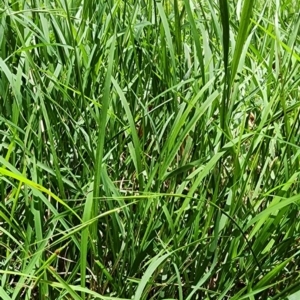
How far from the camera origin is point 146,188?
776mm

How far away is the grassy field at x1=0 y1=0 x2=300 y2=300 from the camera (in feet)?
2.48

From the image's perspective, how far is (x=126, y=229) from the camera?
88cm

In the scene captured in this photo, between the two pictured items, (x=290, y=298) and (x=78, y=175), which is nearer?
(x=290, y=298)

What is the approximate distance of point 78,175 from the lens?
981 mm

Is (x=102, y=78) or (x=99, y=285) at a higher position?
(x=102, y=78)

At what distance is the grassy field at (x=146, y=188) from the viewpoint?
0.76 m

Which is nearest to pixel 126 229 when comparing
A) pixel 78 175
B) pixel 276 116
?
pixel 78 175

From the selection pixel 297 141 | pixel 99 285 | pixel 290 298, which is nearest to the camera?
pixel 290 298

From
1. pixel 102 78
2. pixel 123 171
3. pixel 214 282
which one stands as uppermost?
pixel 102 78

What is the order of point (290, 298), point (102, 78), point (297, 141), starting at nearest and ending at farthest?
1. point (290, 298)
2. point (297, 141)
3. point (102, 78)

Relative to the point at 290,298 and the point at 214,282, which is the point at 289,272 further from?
the point at 290,298

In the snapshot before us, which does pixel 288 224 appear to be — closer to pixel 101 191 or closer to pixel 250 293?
pixel 250 293

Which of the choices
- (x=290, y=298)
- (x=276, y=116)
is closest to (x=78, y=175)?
(x=276, y=116)

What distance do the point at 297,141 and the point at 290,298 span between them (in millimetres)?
365
